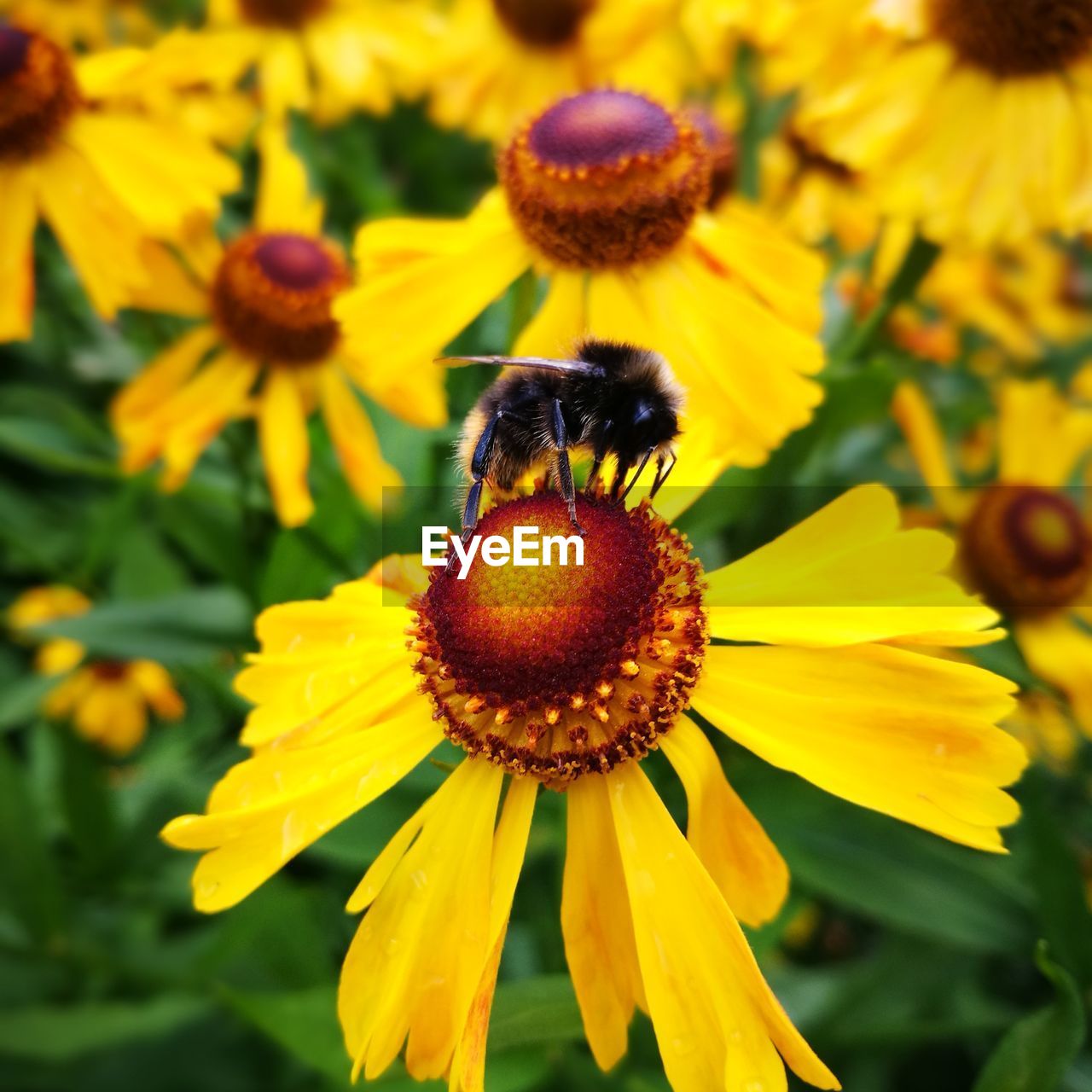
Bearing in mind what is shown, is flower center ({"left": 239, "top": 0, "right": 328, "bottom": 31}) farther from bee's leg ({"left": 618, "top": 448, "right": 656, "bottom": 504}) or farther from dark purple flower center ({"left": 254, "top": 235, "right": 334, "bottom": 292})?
bee's leg ({"left": 618, "top": 448, "right": 656, "bottom": 504})

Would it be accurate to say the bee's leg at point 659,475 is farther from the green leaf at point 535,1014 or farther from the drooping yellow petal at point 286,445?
the drooping yellow petal at point 286,445

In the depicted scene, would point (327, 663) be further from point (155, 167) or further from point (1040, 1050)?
point (155, 167)

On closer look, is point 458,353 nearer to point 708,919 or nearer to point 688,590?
point 688,590

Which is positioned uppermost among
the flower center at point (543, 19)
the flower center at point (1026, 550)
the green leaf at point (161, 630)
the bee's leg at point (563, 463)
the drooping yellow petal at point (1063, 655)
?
the flower center at point (543, 19)

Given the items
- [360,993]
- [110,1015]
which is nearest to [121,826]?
[110,1015]

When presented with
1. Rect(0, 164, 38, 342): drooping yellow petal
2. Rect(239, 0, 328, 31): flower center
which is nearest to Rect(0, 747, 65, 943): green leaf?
Rect(0, 164, 38, 342): drooping yellow petal

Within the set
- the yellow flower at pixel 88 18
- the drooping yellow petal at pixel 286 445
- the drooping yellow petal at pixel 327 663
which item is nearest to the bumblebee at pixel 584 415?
the drooping yellow petal at pixel 327 663

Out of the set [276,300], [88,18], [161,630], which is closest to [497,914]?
[161,630]
